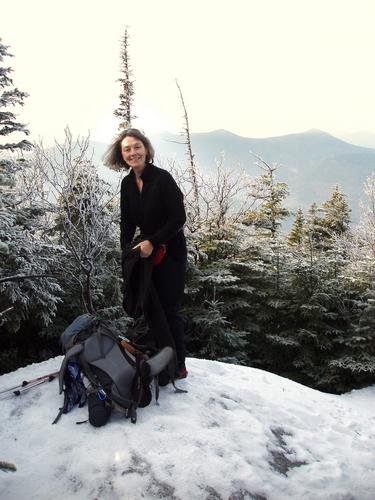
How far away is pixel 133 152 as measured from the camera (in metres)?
3.40

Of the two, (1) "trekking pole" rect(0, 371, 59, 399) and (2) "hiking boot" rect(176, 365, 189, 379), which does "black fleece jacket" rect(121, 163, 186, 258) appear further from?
(1) "trekking pole" rect(0, 371, 59, 399)

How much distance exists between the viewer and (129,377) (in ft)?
10.3

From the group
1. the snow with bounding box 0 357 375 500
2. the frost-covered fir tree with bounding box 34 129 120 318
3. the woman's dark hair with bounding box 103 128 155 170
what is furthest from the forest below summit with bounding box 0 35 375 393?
the snow with bounding box 0 357 375 500

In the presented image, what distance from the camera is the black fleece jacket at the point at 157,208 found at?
11.2ft

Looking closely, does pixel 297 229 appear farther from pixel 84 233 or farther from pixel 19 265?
pixel 19 265

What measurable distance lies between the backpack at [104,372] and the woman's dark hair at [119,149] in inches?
59.2

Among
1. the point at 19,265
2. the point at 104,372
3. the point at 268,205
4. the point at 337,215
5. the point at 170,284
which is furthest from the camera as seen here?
the point at 337,215

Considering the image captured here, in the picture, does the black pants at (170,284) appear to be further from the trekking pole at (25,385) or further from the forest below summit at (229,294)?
the forest below summit at (229,294)

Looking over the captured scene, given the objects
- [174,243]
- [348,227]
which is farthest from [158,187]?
[348,227]

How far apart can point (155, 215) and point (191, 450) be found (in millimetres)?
1926

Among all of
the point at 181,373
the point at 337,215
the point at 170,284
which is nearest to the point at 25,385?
the point at 181,373

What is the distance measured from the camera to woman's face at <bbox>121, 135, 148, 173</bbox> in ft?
11.1

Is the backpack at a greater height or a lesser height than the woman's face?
lesser

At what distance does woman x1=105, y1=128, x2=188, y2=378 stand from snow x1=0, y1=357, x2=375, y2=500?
2.58 ft
